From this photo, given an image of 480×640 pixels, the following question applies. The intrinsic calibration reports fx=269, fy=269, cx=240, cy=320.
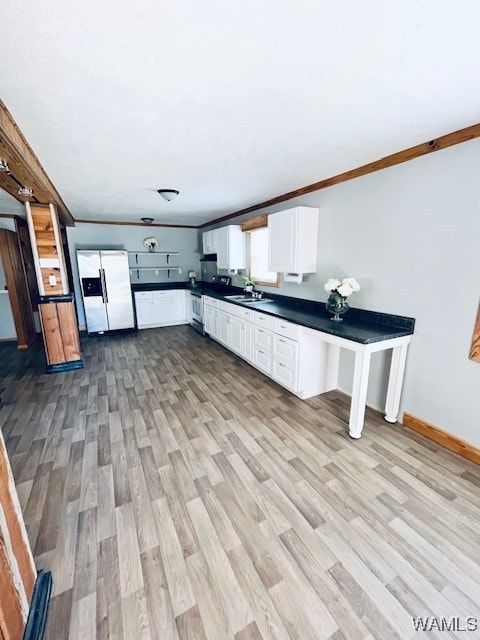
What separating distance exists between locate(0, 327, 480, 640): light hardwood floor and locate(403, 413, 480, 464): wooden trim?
8 centimetres

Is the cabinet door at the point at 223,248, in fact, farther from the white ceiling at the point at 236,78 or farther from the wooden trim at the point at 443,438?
the wooden trim at the point at 443,438

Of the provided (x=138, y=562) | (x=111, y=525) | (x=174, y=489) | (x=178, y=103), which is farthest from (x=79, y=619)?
(x=178, y=103)

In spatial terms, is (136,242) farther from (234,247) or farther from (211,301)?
(234,247)

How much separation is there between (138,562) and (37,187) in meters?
3.41

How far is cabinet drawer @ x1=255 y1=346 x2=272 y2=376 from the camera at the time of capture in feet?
11.0

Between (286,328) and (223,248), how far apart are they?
8.16ft

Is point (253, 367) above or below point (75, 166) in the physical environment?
below

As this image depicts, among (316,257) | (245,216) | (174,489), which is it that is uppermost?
(245,216)

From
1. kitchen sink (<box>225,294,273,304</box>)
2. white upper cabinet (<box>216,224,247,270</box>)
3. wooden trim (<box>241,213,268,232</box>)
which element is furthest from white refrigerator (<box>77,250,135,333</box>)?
wooden trim (<box>241,213,268,232</box>)

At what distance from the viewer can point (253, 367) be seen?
384 cm

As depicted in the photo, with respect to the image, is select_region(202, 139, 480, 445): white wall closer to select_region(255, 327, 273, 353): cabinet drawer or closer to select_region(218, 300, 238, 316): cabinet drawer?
select_region(255, 327, 273, 353): cabinet drawer

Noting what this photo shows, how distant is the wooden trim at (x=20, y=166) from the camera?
5.47 feet

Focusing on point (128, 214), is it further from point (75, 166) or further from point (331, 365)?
point (331, 365)

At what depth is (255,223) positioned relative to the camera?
417 cm
